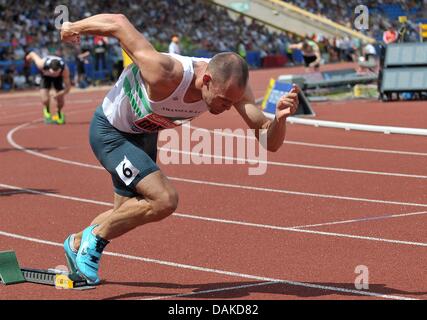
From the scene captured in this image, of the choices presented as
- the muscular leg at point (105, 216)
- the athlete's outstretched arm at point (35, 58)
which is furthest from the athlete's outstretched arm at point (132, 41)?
the athlete's outstretched arm at point (35, 58)

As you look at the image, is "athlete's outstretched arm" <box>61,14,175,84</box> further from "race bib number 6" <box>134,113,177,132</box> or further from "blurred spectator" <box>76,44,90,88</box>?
"blurred spectator" <box>76,44,90,88</box>

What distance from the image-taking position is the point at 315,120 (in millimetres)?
20656

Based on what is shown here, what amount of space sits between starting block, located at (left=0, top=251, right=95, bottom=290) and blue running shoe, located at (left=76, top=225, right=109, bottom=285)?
7 cm

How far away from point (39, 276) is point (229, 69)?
7.36 feet

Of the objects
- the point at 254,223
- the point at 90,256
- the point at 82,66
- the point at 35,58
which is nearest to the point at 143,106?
the point at 90,256

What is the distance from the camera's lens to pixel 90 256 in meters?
7.35

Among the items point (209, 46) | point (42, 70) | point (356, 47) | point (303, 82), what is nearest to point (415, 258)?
point (42, 70)

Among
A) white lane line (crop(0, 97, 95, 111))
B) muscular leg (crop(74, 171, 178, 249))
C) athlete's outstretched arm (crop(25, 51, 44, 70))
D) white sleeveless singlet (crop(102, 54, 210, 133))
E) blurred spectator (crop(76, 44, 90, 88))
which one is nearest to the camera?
white sleeveless singlet (crop(102, 54, 210, 133))

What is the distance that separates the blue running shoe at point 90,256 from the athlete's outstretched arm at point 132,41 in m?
1.31

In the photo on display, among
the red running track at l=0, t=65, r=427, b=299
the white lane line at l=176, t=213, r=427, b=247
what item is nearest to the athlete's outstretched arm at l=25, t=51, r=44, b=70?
the red running track at l=0, t=65, r=427, b=299

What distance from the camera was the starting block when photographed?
7.39m

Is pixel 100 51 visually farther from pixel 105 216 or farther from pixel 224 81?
pixel 224 81

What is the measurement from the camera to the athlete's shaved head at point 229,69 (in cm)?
659
